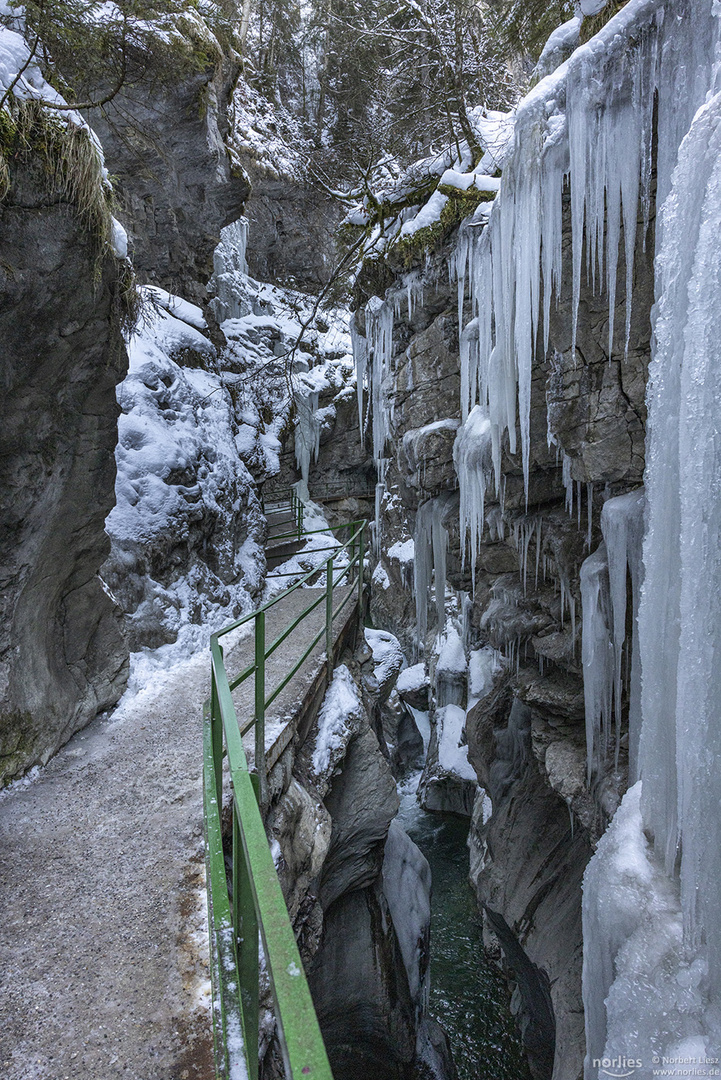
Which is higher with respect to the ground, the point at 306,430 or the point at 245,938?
the point at 306,430

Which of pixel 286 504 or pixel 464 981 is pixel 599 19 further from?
pixel 286 504

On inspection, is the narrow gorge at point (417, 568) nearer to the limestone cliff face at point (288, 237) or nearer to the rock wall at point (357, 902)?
the rock wall at point (357, 902)

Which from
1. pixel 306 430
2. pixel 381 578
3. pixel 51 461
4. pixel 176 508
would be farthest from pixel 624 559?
pixel 306 430

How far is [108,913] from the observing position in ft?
7.54

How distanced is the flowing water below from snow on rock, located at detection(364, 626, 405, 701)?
11.6ft

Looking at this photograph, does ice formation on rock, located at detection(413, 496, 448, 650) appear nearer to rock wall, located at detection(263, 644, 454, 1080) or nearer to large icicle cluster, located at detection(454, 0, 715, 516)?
rock wall, located at detection(263, 644, 454, 1080)

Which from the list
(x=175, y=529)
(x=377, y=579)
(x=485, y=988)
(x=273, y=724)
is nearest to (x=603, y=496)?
(x=273, y=724)

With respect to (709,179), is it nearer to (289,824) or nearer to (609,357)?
(609,357)

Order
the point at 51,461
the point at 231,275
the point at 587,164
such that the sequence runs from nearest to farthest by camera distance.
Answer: the point at 51,461
the point at 587,164
the point at 231,275

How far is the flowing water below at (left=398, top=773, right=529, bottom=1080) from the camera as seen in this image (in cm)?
678

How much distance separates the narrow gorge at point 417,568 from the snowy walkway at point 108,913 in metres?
0.01

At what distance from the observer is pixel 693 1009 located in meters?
2.21

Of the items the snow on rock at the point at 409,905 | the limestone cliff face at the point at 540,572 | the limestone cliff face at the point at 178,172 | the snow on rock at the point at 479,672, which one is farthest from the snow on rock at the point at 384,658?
the limestone cliff face at the point at 178,172

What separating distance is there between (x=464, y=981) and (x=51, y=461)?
28.2 ft
